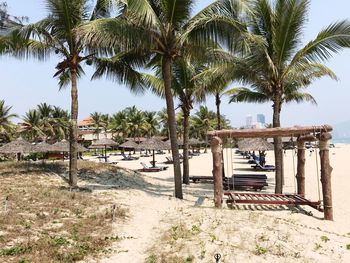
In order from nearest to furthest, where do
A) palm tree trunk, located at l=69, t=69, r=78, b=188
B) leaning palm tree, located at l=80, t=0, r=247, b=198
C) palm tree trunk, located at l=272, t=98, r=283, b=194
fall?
leaning palm tree, located at l=80, t=0, r=247, b=198
palm tree trunk, located at l=69, t=69, r=78, b=188
palm tree trunk, located at l=272, t=98, r=283, b=194

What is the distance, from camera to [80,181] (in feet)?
47.1

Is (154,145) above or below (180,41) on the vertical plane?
below

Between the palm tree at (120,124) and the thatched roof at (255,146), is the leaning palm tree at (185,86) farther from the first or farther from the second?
the palm tree at (120,124)

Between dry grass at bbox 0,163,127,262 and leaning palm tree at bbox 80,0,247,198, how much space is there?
413 cm

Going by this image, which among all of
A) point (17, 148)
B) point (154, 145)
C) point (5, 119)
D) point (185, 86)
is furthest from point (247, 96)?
point (5, 119)

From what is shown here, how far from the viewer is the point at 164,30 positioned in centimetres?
1199

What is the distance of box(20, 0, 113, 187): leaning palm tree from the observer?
1234cm

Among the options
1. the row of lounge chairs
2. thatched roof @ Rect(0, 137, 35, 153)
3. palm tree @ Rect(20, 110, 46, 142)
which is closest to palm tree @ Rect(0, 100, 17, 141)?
palm tree @ Rect(20, 110, 46, 142)

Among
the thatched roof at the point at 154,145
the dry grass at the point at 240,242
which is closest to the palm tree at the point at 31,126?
the thatched roof at the point at 154,145

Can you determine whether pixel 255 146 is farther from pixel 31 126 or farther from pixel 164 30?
pixel 31 126

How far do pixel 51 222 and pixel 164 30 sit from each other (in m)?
7.57

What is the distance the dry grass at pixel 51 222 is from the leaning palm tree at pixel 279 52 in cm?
740

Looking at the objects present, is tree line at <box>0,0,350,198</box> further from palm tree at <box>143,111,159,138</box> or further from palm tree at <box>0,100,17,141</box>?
palm tree at <box>143,111,159,138</box>

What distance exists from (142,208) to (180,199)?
242 centimetres
